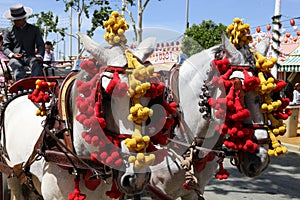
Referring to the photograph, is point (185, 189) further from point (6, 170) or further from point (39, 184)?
point (6, 170)

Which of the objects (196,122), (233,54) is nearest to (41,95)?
(196,122)

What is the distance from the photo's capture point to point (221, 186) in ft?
20.2

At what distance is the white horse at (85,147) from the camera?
89.1 inches

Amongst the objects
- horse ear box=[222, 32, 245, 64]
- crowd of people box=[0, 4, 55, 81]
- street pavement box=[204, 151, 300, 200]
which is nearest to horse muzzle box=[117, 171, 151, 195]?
horse ear box=[222, 32, 245, 64]

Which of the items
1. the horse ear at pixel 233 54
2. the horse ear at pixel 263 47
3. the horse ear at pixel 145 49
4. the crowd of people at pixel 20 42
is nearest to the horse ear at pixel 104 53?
the horse ear at pixel 145 49

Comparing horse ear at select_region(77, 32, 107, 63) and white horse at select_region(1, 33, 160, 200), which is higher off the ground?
horse ear at select_region(77, 32, 107, 63)

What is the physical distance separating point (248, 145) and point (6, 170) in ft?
7.17

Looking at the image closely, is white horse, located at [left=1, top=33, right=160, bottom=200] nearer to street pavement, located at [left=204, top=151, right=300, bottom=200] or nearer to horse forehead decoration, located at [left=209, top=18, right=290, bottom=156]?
horse forehead decoration, located at [left=209, top=18, right=290, bottom=156]

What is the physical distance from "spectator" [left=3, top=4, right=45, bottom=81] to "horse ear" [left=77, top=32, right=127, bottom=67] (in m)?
2.00

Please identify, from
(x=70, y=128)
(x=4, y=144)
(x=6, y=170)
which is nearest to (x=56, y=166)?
(x=70, y=128)

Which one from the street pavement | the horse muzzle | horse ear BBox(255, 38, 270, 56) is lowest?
the street pavement

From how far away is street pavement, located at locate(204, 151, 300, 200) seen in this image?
18.8 feet

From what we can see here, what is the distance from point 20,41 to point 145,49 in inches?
96.6

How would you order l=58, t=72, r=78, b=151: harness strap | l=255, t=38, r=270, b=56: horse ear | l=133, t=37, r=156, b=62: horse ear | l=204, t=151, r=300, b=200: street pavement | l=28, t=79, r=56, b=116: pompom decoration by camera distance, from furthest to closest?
l=204, t=151, r=300, b=200: street pavement → l=255, t=38, r=270, b=56: horse ear → l=28, t=79, r=56, b=116: pompom decoration → l=58, t=72, r=78, b=151: harness strap → l=133, t=37, r=156, b=62: horse ear
